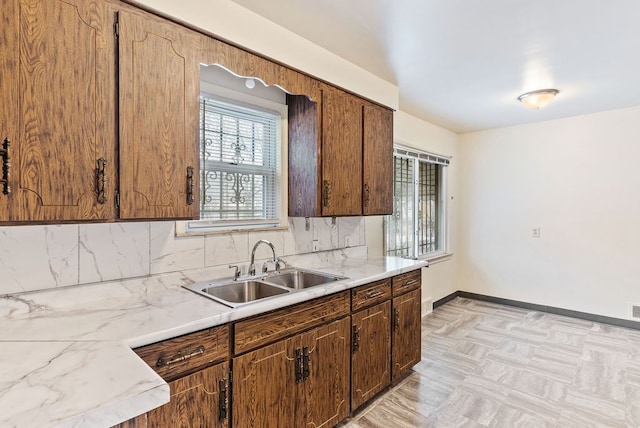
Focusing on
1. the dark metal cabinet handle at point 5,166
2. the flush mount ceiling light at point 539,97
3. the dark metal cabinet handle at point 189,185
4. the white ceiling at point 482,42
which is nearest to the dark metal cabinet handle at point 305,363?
the dark metal cabinet handle at point 189,185

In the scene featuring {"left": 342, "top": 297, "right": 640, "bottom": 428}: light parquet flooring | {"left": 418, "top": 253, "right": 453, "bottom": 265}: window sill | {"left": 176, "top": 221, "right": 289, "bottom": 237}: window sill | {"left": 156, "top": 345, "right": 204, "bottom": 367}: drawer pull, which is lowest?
{"left": 342, "top": 297, "right": 640, "bottom": 428}: light parquet flooring

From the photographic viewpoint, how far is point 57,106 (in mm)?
1288

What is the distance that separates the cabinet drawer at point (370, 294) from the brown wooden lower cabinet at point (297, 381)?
14 cm

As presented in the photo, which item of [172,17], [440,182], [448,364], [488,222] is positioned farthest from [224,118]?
[488,222]

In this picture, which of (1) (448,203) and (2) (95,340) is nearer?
(2) (95,340)

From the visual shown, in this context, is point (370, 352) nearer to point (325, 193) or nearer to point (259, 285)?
point (259, 285)

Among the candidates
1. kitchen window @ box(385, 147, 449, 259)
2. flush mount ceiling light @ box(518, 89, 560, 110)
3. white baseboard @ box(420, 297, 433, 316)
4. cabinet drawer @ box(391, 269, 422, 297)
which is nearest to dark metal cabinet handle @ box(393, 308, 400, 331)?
cabinet drawer @ box(391, 269, 422, 297)

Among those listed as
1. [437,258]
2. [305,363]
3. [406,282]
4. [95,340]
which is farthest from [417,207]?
[95,340]

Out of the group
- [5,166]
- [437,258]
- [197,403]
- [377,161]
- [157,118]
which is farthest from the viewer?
[437,258]

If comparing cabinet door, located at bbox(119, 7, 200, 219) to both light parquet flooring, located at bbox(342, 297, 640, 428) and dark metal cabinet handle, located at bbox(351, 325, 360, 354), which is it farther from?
light parquet flooring, located at bbox(342, 297, 640, 428)

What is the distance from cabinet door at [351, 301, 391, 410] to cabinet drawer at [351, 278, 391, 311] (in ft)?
0.14

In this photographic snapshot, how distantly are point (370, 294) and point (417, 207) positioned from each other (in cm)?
234

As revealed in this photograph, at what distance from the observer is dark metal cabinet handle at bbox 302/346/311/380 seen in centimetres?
184

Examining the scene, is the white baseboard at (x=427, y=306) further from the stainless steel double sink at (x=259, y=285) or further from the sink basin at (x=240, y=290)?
the sink basin at (x=240, y=290)
